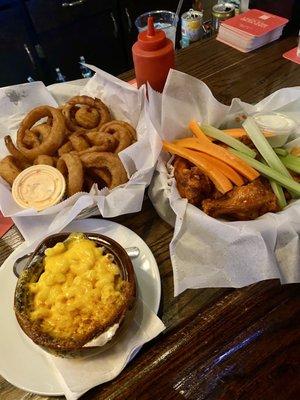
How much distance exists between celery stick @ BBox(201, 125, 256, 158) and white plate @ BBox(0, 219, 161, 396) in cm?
45

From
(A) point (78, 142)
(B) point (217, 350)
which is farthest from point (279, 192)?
(A) point (78, 142)

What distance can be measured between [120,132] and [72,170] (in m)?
0.27

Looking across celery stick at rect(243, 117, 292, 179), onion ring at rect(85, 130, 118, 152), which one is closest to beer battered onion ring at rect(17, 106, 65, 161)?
onion ring at rect(85, 130, 118, 152)

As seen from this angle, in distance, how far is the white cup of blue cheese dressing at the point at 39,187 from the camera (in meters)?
1.12

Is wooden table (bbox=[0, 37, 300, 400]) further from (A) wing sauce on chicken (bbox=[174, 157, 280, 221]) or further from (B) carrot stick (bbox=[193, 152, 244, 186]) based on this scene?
(B) carrot stick (bbox=[193, 152, 244, 186])

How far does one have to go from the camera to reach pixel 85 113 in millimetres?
1408

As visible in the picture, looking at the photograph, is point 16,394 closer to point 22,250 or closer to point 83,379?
point 83,379

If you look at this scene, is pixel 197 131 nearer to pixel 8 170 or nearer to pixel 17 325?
pixel 8 170

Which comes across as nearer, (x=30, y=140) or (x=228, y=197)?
(x=228, y=197)

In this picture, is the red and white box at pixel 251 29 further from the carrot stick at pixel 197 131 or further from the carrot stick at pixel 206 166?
the carrot stick at pixel 206 166

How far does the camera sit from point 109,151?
1280 mm

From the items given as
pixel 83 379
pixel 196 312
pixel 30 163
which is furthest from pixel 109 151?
pixel 83 379

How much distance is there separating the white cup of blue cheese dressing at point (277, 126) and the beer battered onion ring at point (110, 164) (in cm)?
53

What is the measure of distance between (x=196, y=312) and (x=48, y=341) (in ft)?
1.27
